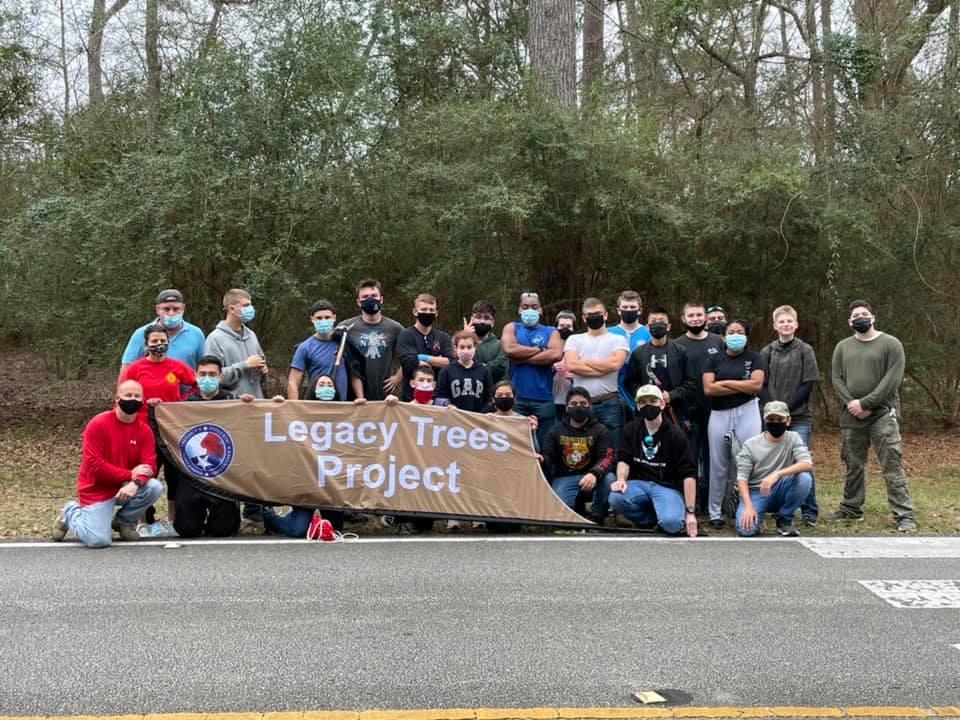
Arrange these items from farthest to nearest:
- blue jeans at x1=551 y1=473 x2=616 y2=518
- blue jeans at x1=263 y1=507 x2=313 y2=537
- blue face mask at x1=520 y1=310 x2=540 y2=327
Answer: blue face mask at x1=520 y1=310 x2=540 y2=327
blue jeans at x1=551 y1=473 x2=616 y2=518
blue jeans at x1=263 y1=507 x2=313 y2=537

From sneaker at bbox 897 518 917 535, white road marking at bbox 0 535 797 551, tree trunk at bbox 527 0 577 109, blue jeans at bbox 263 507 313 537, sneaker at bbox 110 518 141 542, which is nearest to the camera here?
white road marking at bbox 0 535 797 551

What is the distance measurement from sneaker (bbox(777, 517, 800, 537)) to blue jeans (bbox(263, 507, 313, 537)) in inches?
155

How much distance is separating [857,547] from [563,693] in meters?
4.03

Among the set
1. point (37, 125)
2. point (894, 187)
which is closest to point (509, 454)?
point (894, 187)

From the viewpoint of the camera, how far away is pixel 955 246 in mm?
14289

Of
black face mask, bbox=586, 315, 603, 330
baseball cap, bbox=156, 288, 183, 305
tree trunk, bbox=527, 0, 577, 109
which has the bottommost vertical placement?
black face mask, bbox=586, 315, 603, 330

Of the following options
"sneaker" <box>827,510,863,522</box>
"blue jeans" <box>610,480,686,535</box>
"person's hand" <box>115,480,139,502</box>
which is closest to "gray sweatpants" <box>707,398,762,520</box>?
"blue jeans" <box>610,480,686,535</box>

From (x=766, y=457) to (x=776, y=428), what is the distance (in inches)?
11.1

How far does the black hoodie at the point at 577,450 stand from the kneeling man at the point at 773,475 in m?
1.16

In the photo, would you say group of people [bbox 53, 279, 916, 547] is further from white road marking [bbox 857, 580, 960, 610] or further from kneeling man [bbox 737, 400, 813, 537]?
white road marking [bbox 857, 580, 960, 610]

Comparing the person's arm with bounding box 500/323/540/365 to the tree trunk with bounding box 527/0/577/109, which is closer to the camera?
the person's arm with bounding box 500/323/540/365

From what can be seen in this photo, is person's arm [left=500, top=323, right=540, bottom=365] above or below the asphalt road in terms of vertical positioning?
above

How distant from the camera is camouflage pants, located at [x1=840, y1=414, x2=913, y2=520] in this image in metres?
8.54

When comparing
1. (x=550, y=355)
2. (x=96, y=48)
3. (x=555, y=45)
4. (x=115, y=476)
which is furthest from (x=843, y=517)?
(x=96, y=48)
